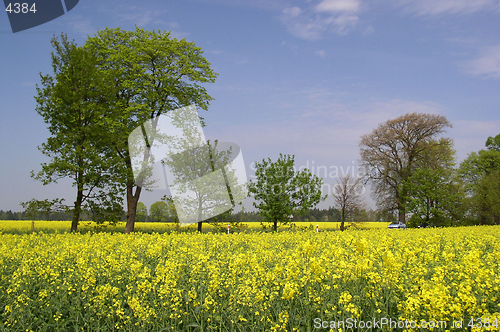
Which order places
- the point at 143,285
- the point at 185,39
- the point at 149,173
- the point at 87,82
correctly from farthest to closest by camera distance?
1. the point at 185,39
2. the point at 149,173
3. the point at 87,82
4. the point at 143,285

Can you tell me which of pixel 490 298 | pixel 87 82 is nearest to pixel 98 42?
pixel 87 82

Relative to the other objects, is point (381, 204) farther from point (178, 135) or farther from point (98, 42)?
point (98, 42)

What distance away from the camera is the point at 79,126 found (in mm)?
20781

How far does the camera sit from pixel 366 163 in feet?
126

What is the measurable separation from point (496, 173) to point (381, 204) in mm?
13947

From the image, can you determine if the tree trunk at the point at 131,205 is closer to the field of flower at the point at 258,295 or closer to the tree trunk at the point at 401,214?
the field of flower at the point at 258,295

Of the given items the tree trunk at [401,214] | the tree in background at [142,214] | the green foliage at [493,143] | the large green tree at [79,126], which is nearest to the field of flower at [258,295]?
the large green tree at [79,126]

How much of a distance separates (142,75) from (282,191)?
13376 mm

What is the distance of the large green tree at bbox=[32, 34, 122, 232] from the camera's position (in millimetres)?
20203

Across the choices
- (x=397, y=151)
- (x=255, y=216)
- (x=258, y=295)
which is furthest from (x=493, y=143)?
(x=258, y=295)

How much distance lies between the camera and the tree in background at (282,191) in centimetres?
2361

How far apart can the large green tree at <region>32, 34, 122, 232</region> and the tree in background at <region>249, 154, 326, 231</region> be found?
10.0 m

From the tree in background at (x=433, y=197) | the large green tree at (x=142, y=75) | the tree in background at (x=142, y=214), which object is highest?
the large green tree at (x=142, y=75)

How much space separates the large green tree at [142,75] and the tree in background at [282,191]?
297 inches
